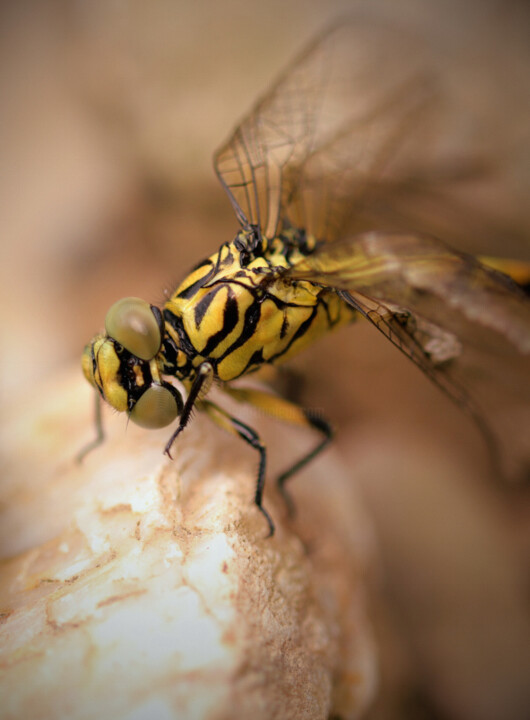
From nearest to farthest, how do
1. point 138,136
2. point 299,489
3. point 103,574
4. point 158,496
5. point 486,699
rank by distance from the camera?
1. point 103,574
2. point 158,496
3. point 299,489
4. point 486,699
5. point 138,136

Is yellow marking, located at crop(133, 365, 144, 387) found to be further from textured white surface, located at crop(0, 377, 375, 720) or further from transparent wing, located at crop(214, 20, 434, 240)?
transparent wing, located at crop(214, 20, 434, 240)

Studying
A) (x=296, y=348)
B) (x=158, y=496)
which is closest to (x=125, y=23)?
(x=296, y=348)

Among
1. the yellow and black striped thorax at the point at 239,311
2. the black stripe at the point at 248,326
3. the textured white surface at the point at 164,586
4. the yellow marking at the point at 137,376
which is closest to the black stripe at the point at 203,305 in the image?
the yellow and black striped thorax at the point at 239,311

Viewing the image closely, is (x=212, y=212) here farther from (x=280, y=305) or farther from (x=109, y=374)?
(x=109, y=374)

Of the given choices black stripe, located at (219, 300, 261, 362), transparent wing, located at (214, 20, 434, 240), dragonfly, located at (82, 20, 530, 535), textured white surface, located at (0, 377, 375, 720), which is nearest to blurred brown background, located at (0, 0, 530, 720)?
transparent wing, located at (214, 20, 434, 240)

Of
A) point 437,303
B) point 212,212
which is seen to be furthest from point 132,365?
point 212,212

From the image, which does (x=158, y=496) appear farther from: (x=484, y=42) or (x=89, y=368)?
(x=484, y=42)
